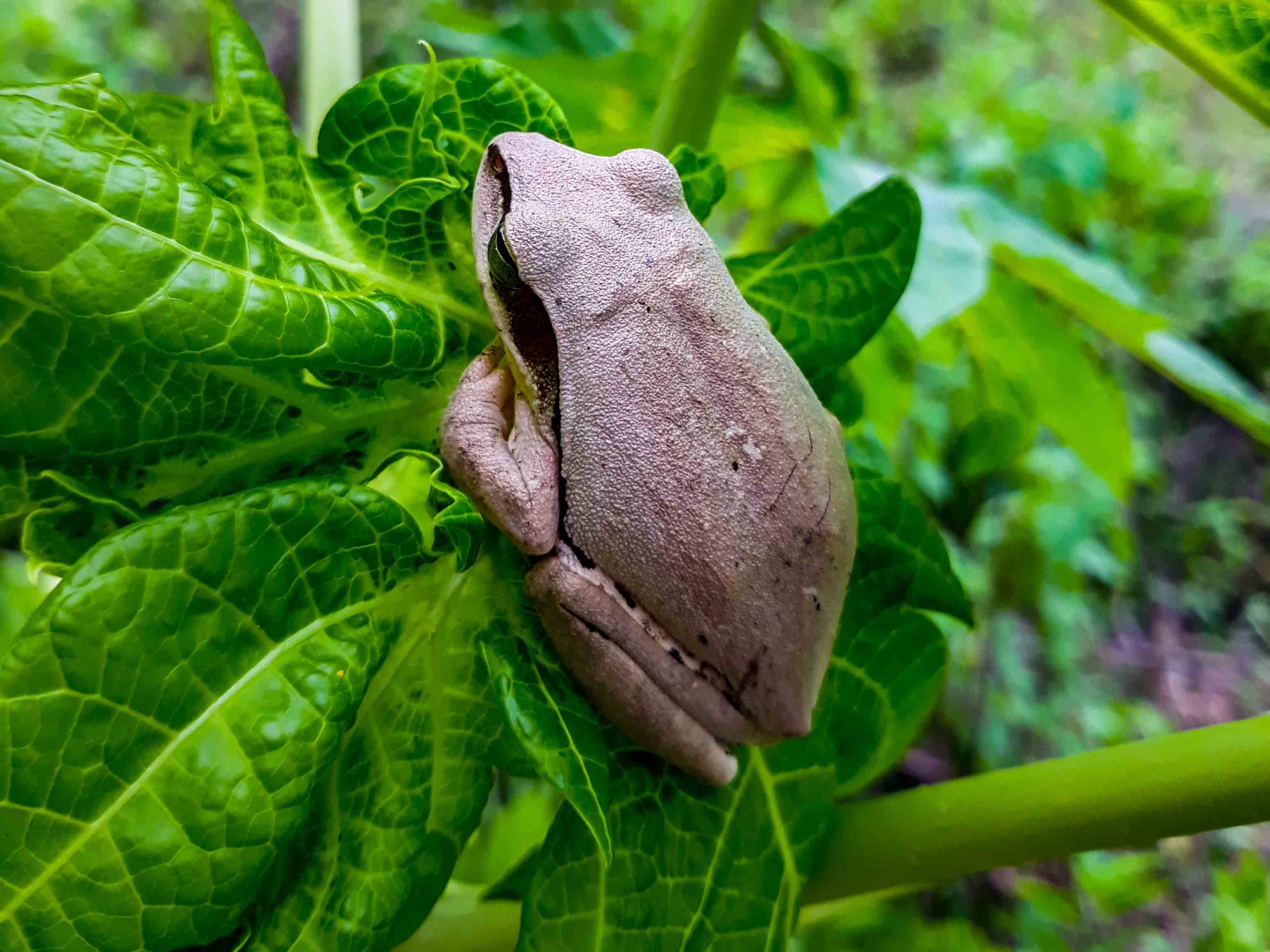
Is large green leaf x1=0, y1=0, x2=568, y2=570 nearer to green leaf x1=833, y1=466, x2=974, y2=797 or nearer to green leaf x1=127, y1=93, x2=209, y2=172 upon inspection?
green leaf x1=127, y1=93, x2=209, y2=172

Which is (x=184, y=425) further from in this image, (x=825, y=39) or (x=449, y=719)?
(x=825, y=39)

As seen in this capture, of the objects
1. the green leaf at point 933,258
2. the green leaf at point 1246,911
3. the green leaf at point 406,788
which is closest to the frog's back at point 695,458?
the green leaf at point 406,788

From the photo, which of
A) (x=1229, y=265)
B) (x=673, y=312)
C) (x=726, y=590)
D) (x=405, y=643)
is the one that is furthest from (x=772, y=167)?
(x=1229, y=265)

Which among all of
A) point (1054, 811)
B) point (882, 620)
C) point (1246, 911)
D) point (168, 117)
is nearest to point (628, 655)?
point (882, 620)

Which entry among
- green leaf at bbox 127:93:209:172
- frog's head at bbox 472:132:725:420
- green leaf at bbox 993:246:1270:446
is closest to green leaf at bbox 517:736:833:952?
frog's head at bbox 472:132:725:420

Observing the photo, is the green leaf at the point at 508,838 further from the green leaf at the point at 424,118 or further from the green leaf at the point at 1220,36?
the green leaf at the point at 1220,36
